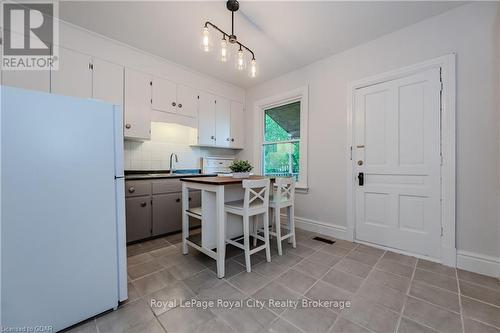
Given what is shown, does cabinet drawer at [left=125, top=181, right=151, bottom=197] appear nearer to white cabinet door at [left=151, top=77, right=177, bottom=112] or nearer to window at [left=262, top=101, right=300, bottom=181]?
white cabinet door at [left=151, top=77, right=177, bottom=112]

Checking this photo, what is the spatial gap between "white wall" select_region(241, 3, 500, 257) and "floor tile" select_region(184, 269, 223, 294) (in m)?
1.85

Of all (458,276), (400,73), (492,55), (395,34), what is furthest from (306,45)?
(458,276)

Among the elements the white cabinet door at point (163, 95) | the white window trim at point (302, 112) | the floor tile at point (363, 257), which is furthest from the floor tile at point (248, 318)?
the white cabinet door at point (163, 95)

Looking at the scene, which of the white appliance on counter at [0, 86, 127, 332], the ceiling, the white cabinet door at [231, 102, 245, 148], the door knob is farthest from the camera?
the white cabinet door at [231, 102, 245, 148]

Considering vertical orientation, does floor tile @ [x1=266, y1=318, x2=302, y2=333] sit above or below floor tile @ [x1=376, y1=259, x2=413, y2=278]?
above

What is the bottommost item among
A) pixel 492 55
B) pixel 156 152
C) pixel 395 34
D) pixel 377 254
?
pixel 377 254

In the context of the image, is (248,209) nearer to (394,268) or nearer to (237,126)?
(394,268)

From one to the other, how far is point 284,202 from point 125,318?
5.71 ft

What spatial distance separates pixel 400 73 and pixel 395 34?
0.48 meters

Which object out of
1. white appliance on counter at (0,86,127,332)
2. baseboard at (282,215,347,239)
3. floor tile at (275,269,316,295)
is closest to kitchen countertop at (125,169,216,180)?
white appliance on counter at (0,86,127,332)

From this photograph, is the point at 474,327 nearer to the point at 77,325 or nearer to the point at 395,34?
the point at 77,325

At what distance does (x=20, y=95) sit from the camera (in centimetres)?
106

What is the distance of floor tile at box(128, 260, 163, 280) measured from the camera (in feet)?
6.05

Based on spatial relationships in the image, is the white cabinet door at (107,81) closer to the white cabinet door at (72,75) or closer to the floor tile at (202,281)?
the white cabinet door at (72,75)
